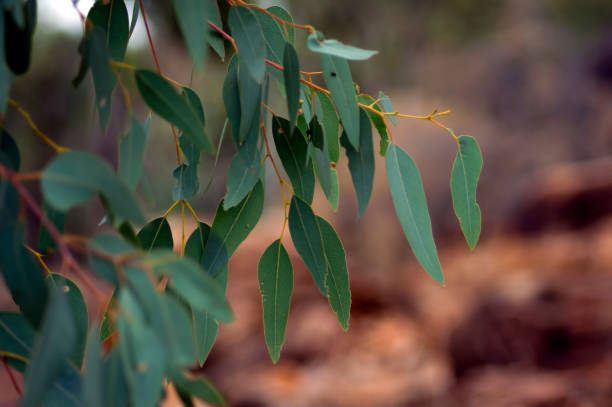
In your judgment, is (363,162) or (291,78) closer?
(291,78)

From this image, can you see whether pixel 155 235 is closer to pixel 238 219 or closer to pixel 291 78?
pixel 238 219

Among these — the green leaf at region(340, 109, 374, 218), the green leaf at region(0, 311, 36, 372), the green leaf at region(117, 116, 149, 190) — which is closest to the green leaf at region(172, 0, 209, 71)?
the green leaf at region(117, 116, 149, 190)

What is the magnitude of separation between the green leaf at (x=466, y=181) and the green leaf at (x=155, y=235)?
45 centimetres

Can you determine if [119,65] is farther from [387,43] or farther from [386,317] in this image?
[387,43]

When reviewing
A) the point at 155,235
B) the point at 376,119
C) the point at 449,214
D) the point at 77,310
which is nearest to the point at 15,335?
the point at 77,310

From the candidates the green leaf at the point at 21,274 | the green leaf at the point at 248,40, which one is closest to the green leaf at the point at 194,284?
the green leaf at the point at 21,274

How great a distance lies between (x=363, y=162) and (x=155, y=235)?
0.34 meters

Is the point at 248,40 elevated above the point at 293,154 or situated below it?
above

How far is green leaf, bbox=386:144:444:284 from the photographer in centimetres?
89

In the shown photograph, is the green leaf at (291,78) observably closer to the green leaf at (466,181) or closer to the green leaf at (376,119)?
the green leaf at (376,119)

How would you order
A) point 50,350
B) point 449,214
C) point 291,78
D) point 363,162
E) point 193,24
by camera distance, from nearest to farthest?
point 50,350
point 193,24
point 291,78
point 363,162
point 449,214

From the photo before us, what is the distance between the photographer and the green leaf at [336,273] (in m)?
0.94

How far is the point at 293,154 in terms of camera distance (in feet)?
3.07

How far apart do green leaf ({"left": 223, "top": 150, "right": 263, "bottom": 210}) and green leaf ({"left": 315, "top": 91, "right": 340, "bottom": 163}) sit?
0.42ft
